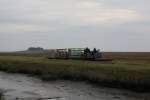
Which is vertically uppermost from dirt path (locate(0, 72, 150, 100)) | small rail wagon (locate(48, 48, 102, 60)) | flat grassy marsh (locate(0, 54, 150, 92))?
small rail wagon (locate(48, 48, 102, 60))

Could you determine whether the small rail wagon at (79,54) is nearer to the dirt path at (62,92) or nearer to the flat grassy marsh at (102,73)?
the flat grassy marsh at (102,73)

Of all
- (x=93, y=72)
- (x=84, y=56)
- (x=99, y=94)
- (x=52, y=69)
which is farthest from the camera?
(x=84, y=56)

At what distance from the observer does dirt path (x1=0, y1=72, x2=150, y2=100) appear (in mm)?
30219

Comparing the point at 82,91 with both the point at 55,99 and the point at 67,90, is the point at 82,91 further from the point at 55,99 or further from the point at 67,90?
the point at 55,99

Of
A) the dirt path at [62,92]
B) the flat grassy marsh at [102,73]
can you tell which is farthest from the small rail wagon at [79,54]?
the dirt path at [62,92]

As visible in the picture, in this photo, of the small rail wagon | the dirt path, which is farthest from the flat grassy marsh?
the small rail wagon

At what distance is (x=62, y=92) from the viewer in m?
33.8

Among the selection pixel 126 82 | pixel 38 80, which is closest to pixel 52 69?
pixel 38 80

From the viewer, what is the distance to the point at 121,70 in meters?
35.9

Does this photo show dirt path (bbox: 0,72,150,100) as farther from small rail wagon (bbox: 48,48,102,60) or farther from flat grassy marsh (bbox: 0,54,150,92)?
small rail wagon (bbox: 48,48,102,60)

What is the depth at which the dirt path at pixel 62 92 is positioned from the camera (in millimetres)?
30219

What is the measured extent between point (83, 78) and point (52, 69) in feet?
21.6

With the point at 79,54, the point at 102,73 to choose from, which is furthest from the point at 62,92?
the point at 79,54

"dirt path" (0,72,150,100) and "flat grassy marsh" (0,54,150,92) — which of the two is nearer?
"dirt path" (0,72,150,100)
